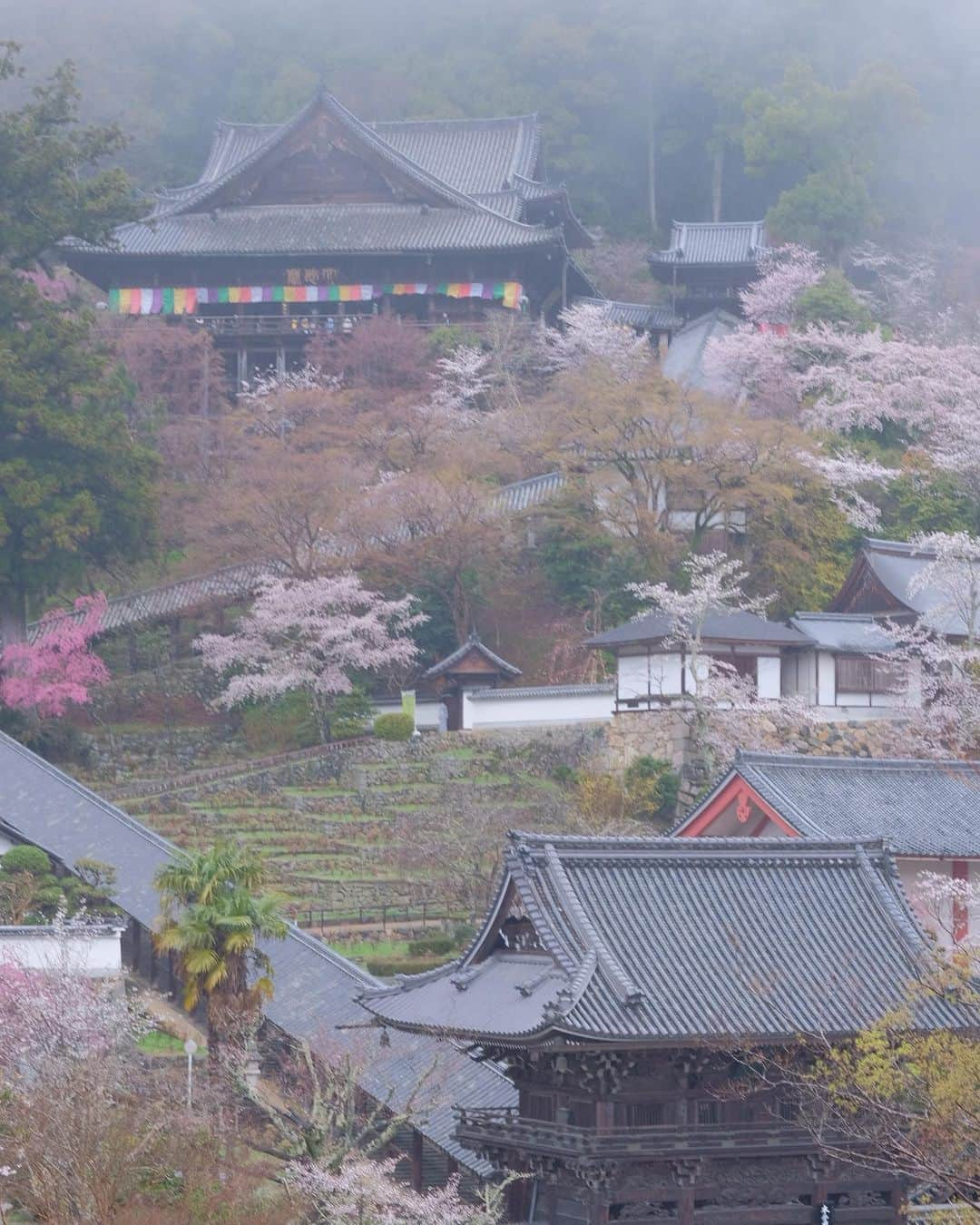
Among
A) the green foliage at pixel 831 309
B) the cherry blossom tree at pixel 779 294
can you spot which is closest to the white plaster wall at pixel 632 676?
the green foliage at pixel 831 309

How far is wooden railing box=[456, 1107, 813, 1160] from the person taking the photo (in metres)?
19.9

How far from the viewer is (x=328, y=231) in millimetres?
56500

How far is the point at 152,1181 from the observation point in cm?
1950

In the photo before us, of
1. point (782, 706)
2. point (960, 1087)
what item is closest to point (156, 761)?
point (782, 706)

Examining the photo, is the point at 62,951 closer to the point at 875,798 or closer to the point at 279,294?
the point at 875,798

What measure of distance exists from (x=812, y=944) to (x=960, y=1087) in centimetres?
457

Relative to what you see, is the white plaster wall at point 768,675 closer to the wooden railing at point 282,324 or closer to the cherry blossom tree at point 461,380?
the cherry blossom tree at point 461,380

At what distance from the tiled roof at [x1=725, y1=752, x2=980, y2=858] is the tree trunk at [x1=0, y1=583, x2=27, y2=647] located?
20963mm

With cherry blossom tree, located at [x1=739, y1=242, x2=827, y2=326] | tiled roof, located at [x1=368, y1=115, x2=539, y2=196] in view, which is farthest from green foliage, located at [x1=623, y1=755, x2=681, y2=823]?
tiled roof, located at [x1=368, y1=115, x2=539, y2=196]

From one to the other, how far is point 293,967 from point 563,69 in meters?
65.5

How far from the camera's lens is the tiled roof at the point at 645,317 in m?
63.3

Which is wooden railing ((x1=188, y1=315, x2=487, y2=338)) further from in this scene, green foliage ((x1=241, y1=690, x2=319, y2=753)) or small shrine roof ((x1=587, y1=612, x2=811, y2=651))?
small shrine roof ((x1=587, y1=612, x2=811, y2=651))

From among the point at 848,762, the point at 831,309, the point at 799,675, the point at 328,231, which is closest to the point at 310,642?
the point at 799,675

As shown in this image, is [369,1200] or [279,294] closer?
[369,1200]
